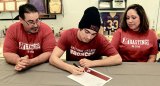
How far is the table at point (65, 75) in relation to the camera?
4.77 feet

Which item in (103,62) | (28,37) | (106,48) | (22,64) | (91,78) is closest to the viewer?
(91,78)

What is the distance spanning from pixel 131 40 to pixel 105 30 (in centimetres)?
114

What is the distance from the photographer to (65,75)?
1.58m

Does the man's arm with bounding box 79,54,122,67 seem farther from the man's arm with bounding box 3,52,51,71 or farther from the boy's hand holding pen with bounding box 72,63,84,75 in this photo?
the man's arm with bounding box 3,52,51,71

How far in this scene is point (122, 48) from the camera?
224 centimetres

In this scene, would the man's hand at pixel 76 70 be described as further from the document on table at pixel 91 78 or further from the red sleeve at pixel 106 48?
the red sleeve at pixel 106 48

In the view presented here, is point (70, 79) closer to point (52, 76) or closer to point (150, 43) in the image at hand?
point (52, 76)

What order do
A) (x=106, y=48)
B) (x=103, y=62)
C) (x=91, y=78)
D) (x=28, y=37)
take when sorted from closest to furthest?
(x=91, y=78) → (x=103, y=62) → (x=106, y=48) → (x=28, y=37)

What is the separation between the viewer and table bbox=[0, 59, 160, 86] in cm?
145

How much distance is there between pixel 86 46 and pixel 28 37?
0.52 metres

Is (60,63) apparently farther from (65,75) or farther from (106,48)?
(106,48)

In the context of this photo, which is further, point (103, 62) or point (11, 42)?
point (11, 42)

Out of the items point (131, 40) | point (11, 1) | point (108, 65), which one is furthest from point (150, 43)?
point (11, 1)

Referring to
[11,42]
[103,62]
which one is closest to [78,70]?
[103,62]
